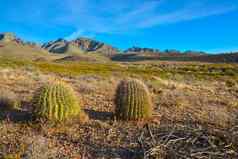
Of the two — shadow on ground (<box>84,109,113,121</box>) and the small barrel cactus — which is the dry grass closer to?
shadow on ground (<box>84,109,113,121</box>)

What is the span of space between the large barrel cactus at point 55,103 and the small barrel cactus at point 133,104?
3.51 ft

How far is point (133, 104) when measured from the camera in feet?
25.4

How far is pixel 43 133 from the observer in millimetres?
6586

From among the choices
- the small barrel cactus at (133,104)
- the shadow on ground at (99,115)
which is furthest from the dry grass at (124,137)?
the small barrel cactus at (133,104)

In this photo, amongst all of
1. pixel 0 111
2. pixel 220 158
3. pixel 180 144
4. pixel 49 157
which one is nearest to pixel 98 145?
pixel 49 157

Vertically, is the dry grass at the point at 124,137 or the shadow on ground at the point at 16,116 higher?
the shadow on ground at the point at 16,116

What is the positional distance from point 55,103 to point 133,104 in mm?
1776

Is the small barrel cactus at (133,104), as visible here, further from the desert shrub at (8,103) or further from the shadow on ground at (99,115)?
the desert shrub at (8,103)

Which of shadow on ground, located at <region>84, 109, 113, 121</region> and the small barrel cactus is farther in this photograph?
shadow on ground, located at <region>84, 109, 113, 121</region>

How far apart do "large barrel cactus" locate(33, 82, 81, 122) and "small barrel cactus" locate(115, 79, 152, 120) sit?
1.07 metres

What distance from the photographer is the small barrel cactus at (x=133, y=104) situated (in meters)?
7.66

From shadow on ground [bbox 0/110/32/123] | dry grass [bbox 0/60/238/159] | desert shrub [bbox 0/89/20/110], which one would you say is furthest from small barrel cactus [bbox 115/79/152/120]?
desert shrub [bbox 0/89/20/110]

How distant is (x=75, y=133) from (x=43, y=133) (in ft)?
2.03

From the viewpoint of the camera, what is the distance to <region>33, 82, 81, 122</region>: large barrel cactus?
7074 millimetres
